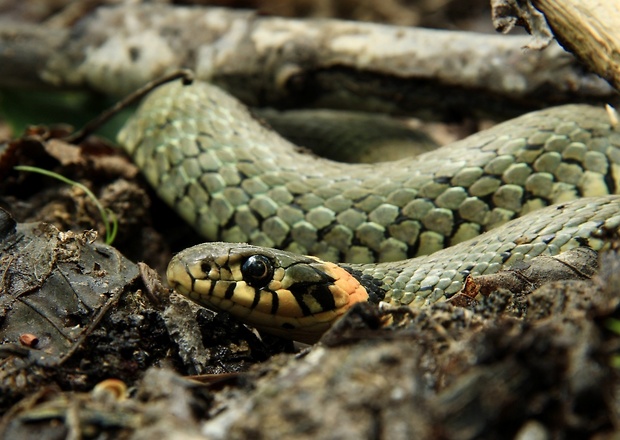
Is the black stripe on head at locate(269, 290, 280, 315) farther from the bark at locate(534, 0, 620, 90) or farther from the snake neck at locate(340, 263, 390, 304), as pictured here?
the bark at locate(534, 0, 620, 90)

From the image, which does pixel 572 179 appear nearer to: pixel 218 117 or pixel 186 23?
pixel 218 117

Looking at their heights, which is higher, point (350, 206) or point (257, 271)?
point (257, 271)

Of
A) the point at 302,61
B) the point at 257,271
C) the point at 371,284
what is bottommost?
the point at 371,284

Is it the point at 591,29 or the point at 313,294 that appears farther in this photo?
the point at 313,294

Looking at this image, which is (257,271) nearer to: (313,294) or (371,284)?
(313,294)

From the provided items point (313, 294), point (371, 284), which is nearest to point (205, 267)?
point (313, 294)

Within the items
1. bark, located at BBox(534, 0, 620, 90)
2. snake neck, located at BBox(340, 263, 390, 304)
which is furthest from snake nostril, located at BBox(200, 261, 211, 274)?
bark, located at BBox(534, 0, 620, 90)

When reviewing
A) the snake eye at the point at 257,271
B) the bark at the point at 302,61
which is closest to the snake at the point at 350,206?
the snake eye at the point at 257,271
